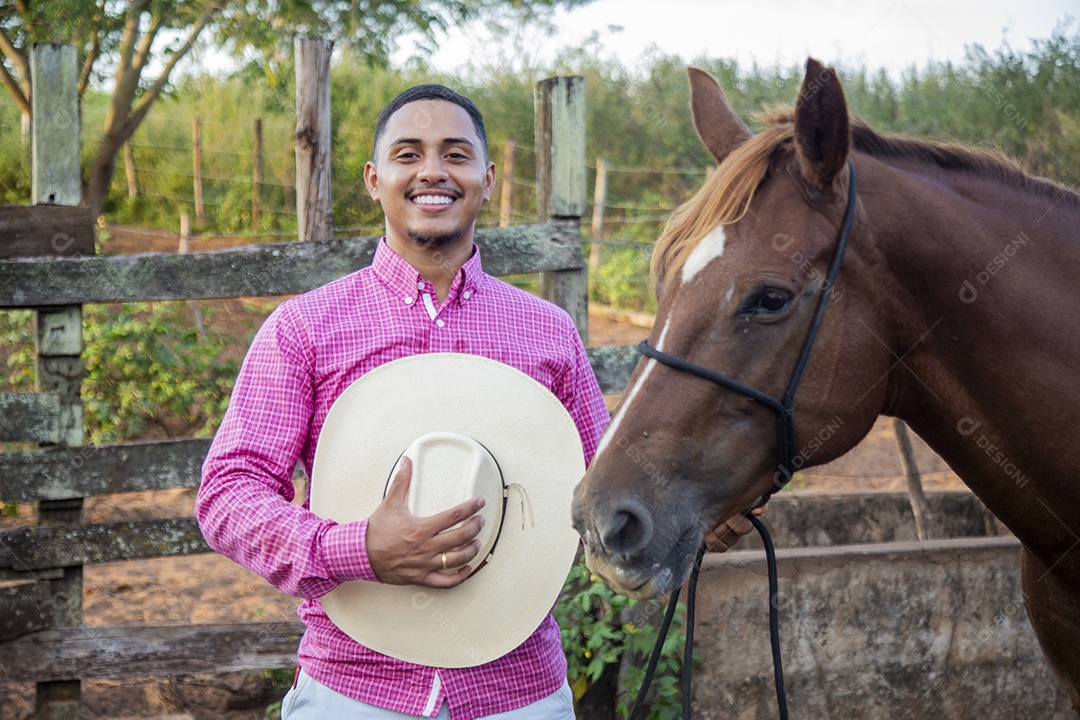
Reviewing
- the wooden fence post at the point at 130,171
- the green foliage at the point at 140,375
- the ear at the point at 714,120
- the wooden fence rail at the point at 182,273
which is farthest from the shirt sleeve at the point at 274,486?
the wooden fence post at the point at 130,171

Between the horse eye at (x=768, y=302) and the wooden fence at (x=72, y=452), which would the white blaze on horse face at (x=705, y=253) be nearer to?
the horse eye at (x=768, y=302)

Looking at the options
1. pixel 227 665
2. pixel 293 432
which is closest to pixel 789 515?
pixel 227 665

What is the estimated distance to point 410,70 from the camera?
15.8m

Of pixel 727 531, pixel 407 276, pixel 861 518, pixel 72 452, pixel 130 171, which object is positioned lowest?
pixel 861 518

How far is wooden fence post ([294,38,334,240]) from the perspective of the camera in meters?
3.39

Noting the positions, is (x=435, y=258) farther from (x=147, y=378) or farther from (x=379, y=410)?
(x=147, y=378)

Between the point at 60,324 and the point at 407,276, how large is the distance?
6.49 feet

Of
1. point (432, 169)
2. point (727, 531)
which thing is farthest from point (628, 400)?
point (432, 169)

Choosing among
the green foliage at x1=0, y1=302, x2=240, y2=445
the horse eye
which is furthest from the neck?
the green foliage at x1=0, y1=302, x2=240, y2=445

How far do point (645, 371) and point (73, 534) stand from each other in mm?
2489

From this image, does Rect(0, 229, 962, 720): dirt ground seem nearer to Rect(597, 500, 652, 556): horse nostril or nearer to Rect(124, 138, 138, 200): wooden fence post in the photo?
Rect(597, 500, 652, 556): horse nostril

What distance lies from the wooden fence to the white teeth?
1.46 metres

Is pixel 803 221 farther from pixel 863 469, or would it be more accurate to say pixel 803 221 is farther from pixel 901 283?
pixel 863 469

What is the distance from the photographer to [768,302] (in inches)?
68.9
